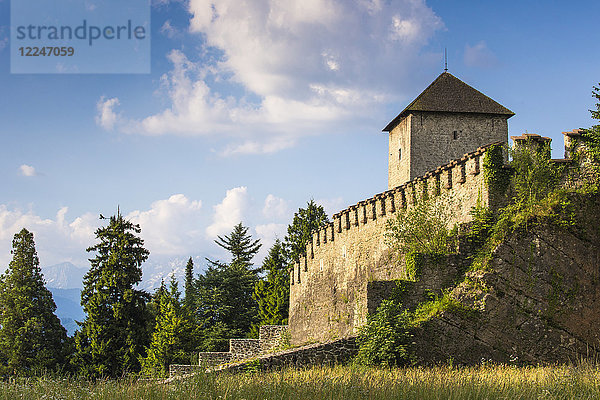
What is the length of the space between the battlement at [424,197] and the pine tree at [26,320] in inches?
775

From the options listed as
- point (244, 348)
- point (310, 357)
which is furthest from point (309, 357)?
point (244, 348)

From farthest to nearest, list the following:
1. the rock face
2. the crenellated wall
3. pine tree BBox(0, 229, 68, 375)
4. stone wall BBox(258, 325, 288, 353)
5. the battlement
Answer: pine tree BBox(0, 229, 68, 375)
stone wall BBox(258, 325, 288, 353)
the crenellated wall
the battlement
the rock face

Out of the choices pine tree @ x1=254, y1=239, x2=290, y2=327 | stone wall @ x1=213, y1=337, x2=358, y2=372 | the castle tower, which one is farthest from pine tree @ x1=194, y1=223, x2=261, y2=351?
stone wall @ x1=213, y1=337, x2=358, y2=372

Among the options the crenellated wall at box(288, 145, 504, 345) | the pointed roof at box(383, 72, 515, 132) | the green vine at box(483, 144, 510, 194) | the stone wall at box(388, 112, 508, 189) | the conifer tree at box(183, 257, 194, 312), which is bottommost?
the conifer tree at box(183, 257, 194, 312)

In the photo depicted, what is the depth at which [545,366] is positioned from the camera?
16.1 metres

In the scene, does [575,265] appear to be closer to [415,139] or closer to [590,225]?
[590,225]

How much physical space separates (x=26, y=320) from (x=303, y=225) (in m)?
20.6

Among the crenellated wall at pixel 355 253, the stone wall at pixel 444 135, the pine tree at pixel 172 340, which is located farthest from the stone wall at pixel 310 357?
the stone wall at pixel 444 135

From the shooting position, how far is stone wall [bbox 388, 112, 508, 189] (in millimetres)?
35844

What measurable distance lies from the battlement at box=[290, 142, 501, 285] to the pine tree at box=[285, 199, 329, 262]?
15622 millimetres

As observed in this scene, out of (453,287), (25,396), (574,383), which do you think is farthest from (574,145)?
(25,396)

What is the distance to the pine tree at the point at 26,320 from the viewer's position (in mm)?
38250

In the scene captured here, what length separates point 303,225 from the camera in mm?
48562

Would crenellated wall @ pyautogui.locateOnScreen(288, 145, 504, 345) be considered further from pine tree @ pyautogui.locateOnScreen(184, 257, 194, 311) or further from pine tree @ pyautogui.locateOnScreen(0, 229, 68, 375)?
pine tree @ pyautogui.locateOnScreen(184, 257, 194, 311)
